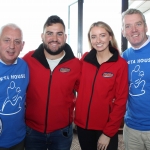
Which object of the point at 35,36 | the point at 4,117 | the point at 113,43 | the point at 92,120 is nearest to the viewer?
the point at 4,117

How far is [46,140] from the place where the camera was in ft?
5.06

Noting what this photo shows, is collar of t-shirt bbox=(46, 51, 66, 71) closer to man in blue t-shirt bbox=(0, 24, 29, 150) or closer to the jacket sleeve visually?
man in blue t-shirt bbox=(0, 24, 29, 150)

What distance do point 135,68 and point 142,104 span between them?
1.00ft

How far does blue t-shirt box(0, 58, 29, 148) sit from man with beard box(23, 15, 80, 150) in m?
0.13

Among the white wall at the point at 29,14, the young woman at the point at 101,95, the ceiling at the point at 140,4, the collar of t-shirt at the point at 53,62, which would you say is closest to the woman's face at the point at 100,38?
the young woman at the point at 101,95

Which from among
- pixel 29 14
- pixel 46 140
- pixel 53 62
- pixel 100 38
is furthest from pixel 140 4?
pixel 46 140

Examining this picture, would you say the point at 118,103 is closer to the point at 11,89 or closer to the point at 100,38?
the point at 100,38

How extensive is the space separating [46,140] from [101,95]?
60 cm

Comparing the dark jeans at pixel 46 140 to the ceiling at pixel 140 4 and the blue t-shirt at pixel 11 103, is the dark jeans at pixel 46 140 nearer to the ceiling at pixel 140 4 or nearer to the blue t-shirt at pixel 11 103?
the blue t-shirt at pixel 11 103

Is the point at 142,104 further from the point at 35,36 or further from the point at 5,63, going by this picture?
the point at 35,36

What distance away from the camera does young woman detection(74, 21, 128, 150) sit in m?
1.45

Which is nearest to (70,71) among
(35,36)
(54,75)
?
(54,75)

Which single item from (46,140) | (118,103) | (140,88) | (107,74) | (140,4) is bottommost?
(46,140)

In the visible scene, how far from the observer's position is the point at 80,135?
1.55m
